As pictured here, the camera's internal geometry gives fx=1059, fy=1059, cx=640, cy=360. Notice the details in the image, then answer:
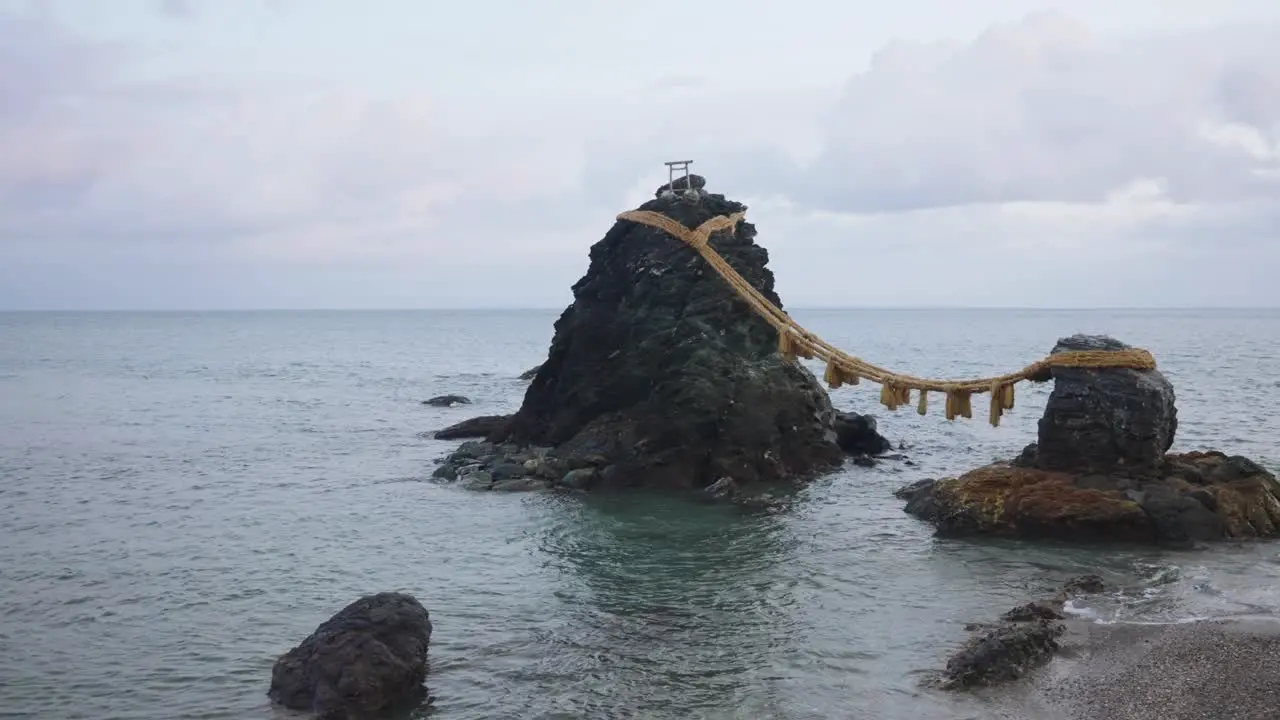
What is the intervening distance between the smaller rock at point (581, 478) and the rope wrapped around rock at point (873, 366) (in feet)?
18.9

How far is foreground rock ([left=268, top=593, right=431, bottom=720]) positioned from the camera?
42.6 feet

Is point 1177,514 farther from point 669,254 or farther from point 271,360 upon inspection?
point 271,360

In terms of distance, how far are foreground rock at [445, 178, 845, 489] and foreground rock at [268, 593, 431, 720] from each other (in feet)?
42.2

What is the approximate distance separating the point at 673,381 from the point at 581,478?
11.3 feet

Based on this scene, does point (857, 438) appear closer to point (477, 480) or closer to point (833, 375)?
point (833, 375)

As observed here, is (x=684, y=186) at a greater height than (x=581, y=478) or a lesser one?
greater

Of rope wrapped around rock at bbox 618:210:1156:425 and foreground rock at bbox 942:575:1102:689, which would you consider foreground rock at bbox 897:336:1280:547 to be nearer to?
rope wrapped around rock at bbox 618:210:1156:425

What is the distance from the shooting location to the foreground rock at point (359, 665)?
42.6 ft

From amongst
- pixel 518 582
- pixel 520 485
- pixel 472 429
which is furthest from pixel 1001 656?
pixel 472 429

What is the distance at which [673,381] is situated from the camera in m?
27.6

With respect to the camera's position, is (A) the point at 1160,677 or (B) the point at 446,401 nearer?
(A) the point at 1160,677

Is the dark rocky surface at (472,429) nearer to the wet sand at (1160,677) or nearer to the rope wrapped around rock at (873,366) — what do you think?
the rope wrapped around rock at (873,366)

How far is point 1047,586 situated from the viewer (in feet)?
57.6

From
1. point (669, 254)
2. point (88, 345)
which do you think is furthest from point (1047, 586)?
point (88, 345)
